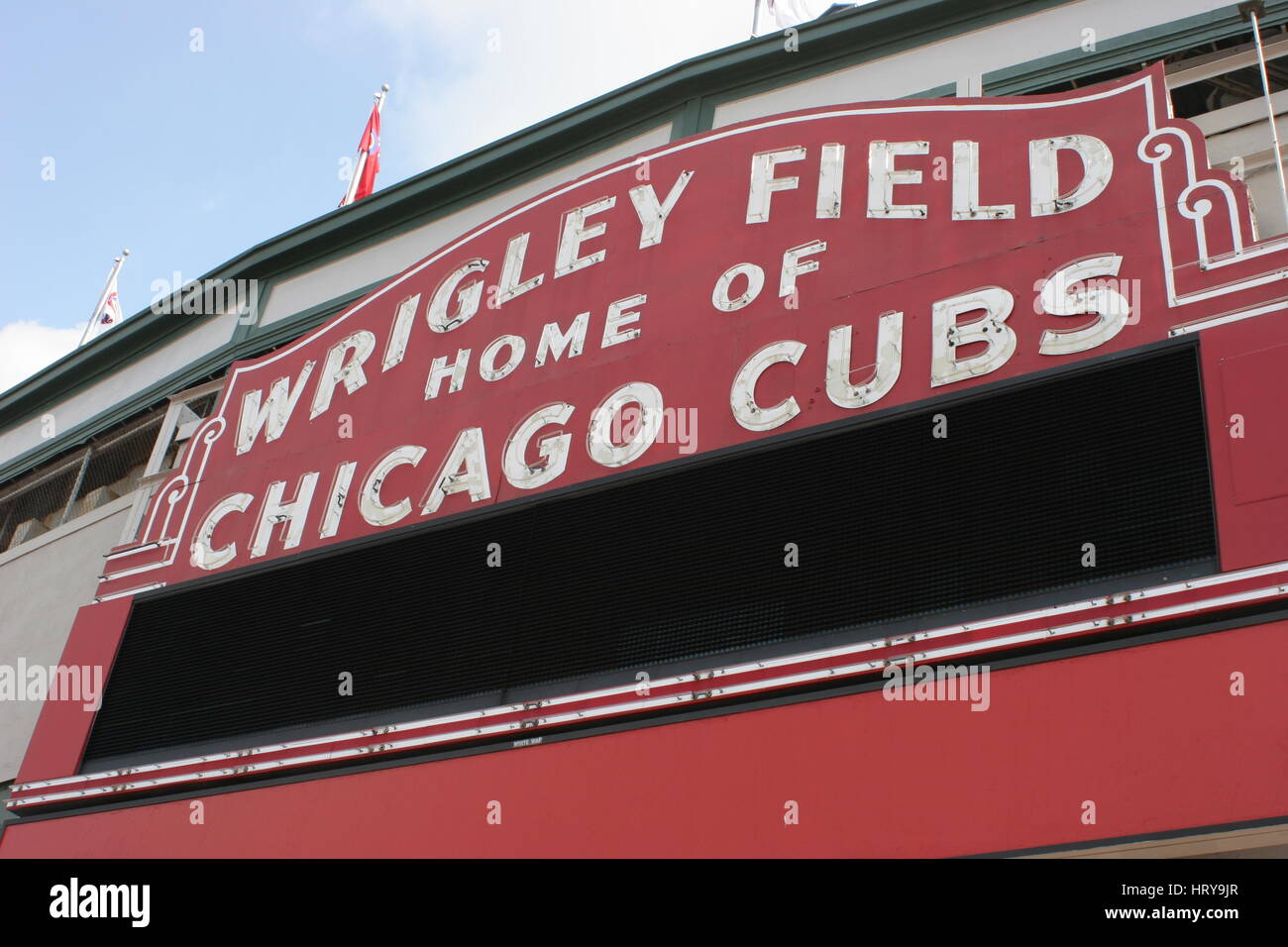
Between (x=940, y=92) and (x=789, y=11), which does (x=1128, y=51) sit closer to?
(x=940, y=92)

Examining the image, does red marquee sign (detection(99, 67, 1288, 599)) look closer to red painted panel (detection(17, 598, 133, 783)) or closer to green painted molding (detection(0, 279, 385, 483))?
red painted panel (detection(17, 598, 133, 783))

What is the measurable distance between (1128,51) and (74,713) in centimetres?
864

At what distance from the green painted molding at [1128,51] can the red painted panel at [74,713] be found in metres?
7.43

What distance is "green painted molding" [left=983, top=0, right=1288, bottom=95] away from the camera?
9508 millimetres

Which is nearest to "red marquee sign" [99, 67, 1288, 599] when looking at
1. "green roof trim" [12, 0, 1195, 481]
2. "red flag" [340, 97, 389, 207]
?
"green roof trim" [12, 0, 1195, 481]

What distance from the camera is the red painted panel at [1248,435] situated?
5.91 metres

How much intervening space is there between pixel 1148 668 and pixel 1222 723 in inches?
15.6

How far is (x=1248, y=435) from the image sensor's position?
613 cm

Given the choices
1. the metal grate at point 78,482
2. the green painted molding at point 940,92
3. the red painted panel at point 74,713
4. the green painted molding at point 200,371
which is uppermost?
the green painted molding at point 940,92

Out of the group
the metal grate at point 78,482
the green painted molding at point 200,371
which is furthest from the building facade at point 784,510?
the metal grate at point 78,482

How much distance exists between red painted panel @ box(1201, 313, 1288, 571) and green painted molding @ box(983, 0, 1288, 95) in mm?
3805

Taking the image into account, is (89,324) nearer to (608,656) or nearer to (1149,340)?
(608,656)

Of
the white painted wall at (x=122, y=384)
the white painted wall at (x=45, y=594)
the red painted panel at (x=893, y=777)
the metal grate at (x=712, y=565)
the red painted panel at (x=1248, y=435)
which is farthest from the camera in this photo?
the white painted wall at (x=122, y=384)

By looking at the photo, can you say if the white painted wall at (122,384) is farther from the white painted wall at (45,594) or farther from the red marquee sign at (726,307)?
the red marquee sign at (726,307)
